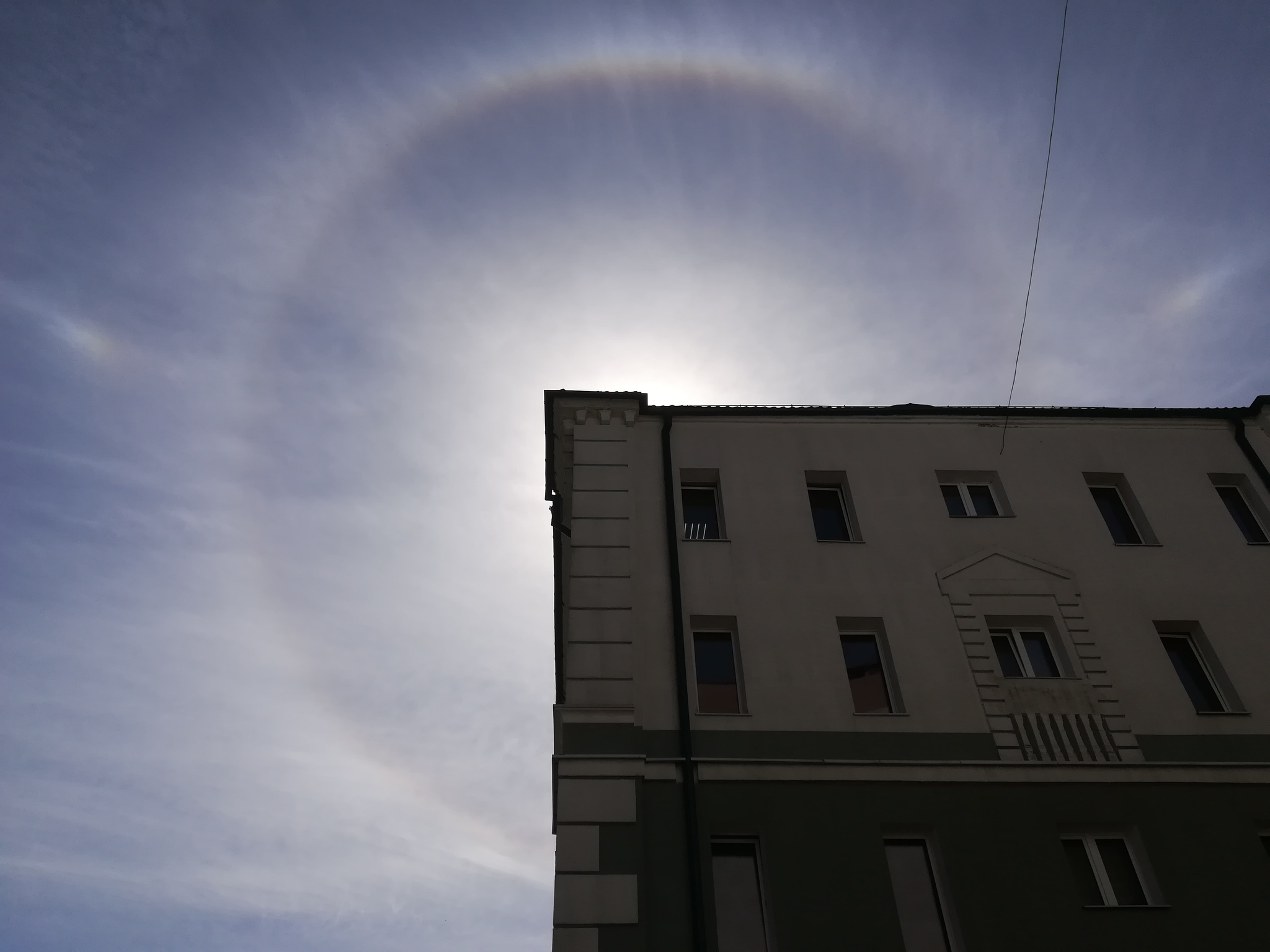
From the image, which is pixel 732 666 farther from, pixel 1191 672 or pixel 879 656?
pixel 1191 672

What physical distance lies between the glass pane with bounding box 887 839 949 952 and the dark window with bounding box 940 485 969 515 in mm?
6493

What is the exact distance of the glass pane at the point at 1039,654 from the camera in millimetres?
14406

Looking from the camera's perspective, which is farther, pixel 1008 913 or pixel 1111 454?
pixel 1111 454

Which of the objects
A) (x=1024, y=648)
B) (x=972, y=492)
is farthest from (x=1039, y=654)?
(x=972, y=492)

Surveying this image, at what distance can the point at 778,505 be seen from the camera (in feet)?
52.7

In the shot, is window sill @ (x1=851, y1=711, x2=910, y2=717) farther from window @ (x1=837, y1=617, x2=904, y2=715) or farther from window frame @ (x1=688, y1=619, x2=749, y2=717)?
window frame @ (x1=688, y1=619, x2=749, y2=717)

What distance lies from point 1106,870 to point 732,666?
586cm

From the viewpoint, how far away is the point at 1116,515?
17000mm

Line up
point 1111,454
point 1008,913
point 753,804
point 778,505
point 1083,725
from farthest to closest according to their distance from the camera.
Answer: point 1111,454 < point 778,505 < point 1083,725 < point 753,804 < point 1008,913

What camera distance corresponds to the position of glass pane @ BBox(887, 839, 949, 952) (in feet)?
37.4

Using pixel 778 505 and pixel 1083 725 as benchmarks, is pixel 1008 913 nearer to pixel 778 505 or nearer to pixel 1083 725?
pixel 1083 725

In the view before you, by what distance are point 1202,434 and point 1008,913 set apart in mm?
11645

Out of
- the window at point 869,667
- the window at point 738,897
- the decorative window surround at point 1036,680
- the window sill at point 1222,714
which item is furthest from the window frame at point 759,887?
the window sill at point 1222,714

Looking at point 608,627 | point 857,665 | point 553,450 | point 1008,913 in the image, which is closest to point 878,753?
point 857,665
